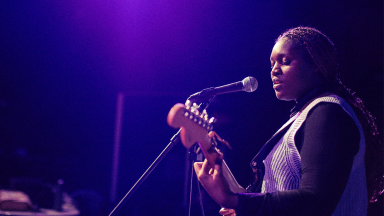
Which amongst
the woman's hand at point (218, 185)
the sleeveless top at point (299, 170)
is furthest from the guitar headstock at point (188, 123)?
the sleeveless top at point (299, 170)

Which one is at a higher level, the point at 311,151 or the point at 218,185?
the point at 311,151

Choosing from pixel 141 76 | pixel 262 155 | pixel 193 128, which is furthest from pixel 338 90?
pixel 141 76

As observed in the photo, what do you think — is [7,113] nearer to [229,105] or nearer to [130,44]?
[130,44]

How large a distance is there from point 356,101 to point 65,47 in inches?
248

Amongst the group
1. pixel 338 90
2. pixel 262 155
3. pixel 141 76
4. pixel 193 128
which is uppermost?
pixel 141 76

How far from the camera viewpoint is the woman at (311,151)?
4.30 feet

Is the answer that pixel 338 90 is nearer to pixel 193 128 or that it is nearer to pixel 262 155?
pixel 262 155

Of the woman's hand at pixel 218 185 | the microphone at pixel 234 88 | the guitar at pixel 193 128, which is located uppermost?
the microphone at pixel 234 88

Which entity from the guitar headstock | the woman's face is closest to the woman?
the woman's face

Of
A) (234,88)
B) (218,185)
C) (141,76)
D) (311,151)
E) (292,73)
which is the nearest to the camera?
(311,151)

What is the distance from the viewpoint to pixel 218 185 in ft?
4.79

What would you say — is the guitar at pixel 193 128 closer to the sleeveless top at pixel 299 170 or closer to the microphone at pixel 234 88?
the sleeveless top at pixel 299 170

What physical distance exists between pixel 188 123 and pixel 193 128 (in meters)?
0.04

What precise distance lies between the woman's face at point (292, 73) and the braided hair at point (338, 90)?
0.14 ft
